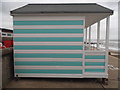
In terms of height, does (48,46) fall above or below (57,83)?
above

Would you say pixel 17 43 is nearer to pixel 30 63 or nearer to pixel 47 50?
pixel 30 63

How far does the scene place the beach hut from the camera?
3688 mm

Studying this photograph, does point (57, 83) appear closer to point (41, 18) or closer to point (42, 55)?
point (42, 55)

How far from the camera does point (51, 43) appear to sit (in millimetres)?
3746

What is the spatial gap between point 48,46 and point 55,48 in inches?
10.3

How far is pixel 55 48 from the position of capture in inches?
148

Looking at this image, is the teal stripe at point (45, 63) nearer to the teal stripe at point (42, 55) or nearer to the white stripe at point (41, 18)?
the teal stripe at point (42, 55)

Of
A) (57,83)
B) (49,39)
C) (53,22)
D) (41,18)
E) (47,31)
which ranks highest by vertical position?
(41,18)

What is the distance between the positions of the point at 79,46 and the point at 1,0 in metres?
3.83

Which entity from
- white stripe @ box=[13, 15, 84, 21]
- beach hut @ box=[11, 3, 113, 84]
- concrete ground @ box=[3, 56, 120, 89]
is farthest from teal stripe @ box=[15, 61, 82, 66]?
white stripe @ box=[13, 15, 84, 21]

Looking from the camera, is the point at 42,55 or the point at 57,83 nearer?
the point at 57,83

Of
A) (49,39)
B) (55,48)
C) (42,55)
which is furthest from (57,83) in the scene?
(49,39)

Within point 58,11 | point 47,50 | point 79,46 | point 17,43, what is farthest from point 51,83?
point 58,11

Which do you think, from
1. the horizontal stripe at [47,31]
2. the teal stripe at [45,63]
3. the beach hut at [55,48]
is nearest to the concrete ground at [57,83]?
the beach hut at [55,48]
